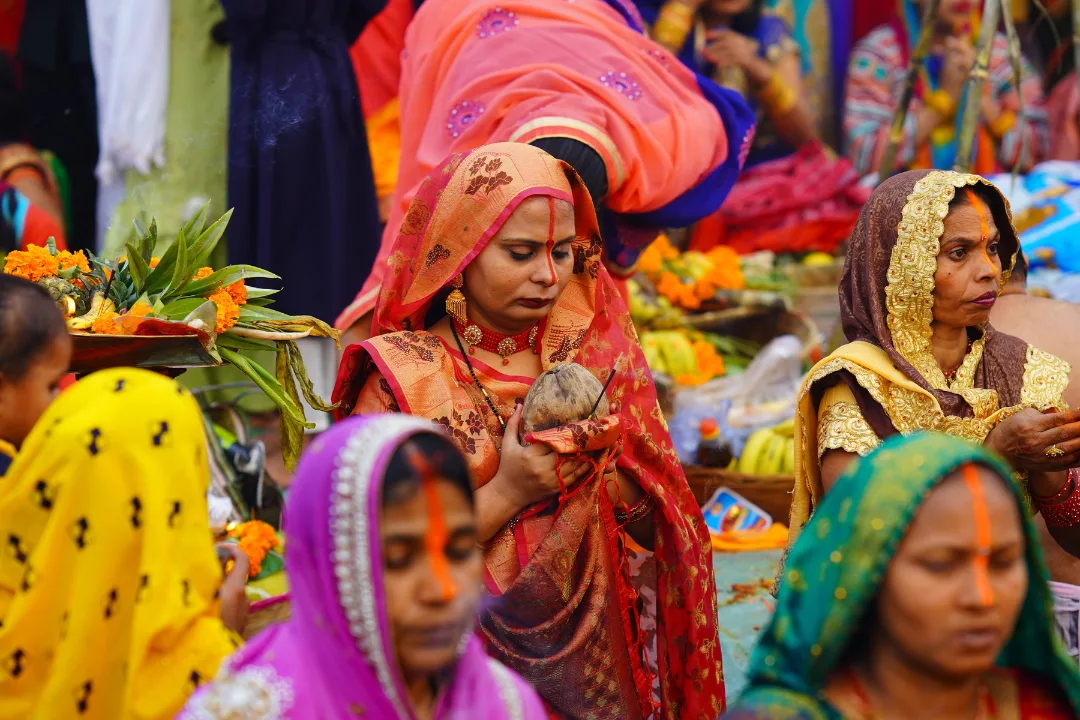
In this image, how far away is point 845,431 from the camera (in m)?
3.55

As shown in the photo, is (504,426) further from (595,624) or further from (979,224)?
(979,224)

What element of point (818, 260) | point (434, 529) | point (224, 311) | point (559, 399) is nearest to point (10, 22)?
point (224, 311)

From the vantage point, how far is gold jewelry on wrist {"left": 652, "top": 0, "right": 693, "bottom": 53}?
7949 mm

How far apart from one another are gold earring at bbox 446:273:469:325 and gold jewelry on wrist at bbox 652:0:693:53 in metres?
4.74

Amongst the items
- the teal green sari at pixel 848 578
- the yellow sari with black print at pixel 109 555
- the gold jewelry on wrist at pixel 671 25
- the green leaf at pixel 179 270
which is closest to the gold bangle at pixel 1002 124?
the gold jewelry on wrist at pixel 671 25

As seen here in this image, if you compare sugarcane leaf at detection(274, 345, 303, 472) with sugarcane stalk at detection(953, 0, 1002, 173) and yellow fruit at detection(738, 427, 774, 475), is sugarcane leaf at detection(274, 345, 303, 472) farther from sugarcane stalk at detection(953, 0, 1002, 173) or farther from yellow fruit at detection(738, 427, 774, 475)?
sugarcane stalk at detection(953, 0, 1002, 173)

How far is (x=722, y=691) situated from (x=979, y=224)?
1.52m

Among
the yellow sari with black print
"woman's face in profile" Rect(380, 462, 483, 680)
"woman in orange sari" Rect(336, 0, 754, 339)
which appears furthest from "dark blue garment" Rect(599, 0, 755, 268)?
"woman's face in profile" Rect(380, 462, 483, 680)

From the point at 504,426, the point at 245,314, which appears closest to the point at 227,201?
the point at 245,314

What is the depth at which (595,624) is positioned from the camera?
11.2 ft

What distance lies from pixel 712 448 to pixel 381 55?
9.91 ft

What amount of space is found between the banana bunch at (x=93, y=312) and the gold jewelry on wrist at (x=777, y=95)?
20.1ft

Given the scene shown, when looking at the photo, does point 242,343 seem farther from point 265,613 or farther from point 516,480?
point 516,480

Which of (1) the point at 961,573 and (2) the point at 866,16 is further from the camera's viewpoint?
(2) the point at 866,16
